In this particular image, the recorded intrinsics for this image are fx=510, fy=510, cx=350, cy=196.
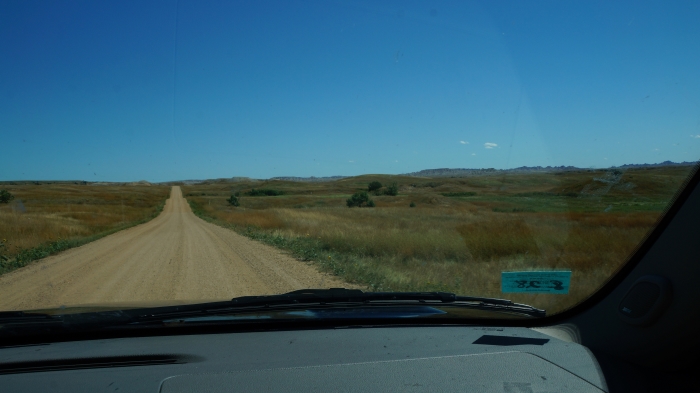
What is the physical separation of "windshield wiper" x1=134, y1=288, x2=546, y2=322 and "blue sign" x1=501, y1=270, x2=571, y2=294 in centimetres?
14

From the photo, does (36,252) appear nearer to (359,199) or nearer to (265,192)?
(359,199)

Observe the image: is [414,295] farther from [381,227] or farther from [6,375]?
[381,227]

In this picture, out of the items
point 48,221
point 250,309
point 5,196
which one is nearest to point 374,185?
point 5,196

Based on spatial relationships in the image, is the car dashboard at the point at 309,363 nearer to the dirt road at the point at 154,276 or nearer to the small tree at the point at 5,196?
the dirt road at the point at 154,276

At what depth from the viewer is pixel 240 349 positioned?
3209mm

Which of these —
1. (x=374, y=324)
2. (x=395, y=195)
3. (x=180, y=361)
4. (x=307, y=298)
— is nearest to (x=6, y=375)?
(x=180, y=361)

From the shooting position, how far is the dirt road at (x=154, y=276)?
9.17 m

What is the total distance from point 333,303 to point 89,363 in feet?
5.79

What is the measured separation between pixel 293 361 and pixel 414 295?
1567 mm

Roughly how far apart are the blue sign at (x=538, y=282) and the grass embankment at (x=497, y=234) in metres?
0.23

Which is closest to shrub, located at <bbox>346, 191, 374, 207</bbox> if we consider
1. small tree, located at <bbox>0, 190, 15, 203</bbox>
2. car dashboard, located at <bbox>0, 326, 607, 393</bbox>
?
small tree, located at <bbox>0, 190, 15, 203</bbox>

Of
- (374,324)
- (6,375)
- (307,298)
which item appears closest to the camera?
(6,375)

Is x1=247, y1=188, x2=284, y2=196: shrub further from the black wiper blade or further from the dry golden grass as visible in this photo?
the black wiper blade

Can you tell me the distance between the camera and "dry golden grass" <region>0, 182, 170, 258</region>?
60.0 ft
